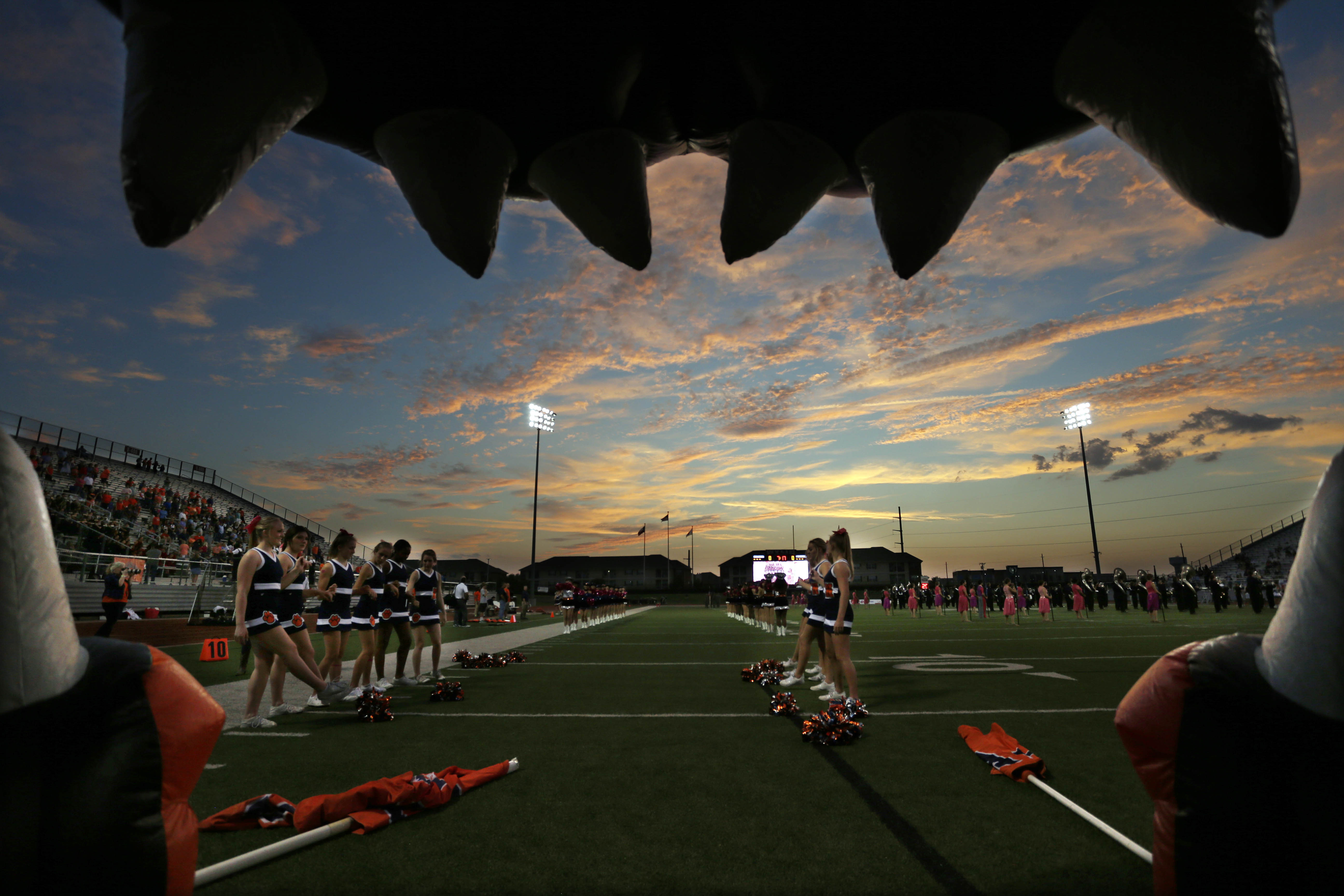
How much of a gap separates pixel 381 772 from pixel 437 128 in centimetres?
402

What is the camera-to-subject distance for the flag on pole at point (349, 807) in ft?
10.5

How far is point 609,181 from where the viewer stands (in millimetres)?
1762

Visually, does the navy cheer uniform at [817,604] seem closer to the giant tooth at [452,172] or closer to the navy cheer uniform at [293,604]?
the navy cheer uniform at [293,604]

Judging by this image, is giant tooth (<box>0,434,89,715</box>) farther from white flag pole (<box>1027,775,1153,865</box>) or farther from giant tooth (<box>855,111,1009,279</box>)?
white flag pole (<box>1027,775,1153,865</box>)

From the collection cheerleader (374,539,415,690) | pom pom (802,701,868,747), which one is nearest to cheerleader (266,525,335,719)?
cheerleader (374,539,415,690)

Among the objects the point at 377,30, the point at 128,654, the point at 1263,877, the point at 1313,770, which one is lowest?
the point at 1263,877

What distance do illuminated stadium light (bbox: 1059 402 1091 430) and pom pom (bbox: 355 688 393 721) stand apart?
42.8 m

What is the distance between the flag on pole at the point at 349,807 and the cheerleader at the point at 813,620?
15.1ft

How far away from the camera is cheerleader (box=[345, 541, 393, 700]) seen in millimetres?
6926

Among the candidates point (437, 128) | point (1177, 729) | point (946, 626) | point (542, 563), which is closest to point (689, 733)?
point (1177, 729)

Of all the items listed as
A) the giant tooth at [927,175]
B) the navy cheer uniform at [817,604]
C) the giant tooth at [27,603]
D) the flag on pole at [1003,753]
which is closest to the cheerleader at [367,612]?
the navy cheer uniform at [817,604]

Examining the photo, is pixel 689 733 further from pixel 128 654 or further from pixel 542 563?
pixel 542 563

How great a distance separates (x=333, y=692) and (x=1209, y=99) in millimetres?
7424

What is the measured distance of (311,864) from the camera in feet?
9.24
